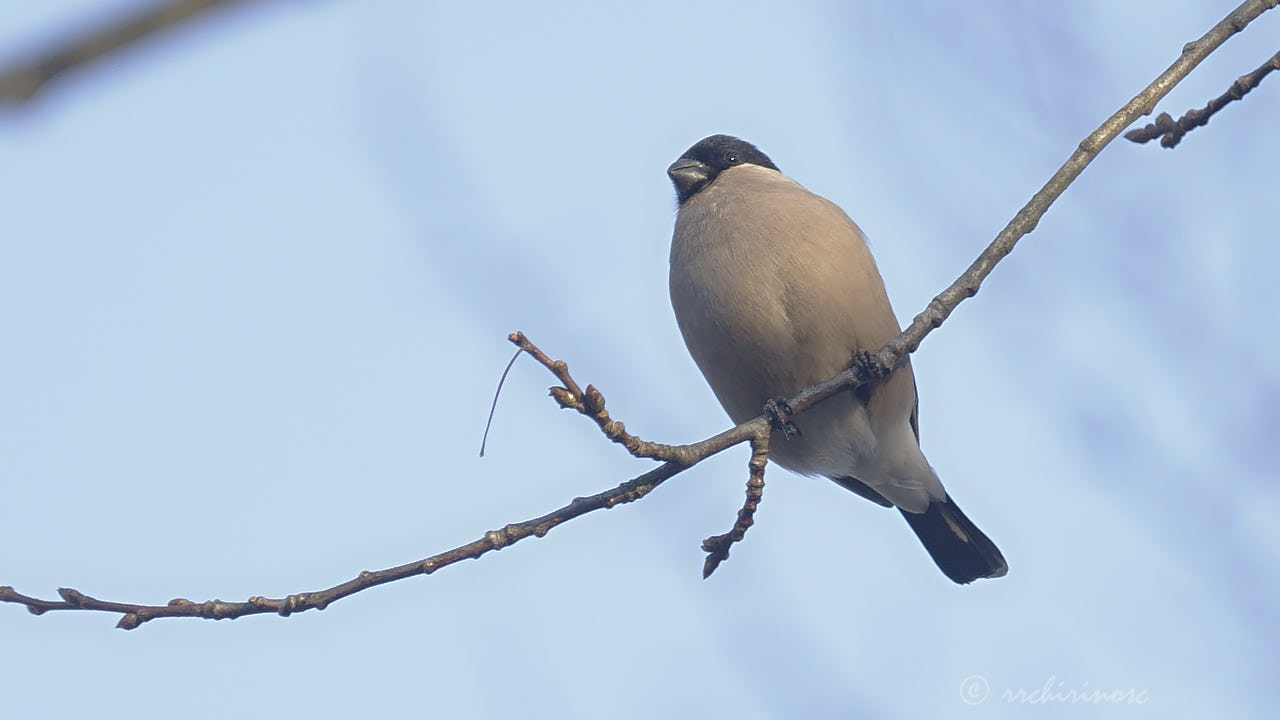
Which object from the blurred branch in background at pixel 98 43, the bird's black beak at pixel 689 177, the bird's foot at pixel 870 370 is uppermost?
the bird's black beak at pixel 689 177

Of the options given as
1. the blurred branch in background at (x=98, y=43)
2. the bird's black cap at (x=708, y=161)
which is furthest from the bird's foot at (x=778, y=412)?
the blurred branch in background at (x=98, y=43)

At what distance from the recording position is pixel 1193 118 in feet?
11.6

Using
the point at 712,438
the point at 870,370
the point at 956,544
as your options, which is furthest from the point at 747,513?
the point at 956,544

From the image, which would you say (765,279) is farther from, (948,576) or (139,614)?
(139,614)

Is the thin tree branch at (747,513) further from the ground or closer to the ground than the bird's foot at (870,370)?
closer to the ground

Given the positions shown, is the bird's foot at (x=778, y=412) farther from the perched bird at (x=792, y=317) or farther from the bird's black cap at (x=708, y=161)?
the bird's black cap at (x=708, y=161)

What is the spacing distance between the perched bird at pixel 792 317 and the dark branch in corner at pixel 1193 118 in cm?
126

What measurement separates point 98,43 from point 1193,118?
342 cm

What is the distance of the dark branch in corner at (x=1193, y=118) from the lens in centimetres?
333

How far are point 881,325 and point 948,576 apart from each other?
166 cm

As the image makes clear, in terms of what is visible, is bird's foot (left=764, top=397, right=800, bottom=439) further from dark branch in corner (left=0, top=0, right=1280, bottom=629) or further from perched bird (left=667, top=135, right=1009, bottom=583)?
perched bird (left=667, top=135, right=1009, bottom=583)

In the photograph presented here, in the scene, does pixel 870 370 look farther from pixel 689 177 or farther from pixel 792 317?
pixel 689 177

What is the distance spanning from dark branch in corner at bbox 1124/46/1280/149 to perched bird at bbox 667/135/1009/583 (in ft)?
4.14

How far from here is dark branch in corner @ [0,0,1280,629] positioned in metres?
2.80
